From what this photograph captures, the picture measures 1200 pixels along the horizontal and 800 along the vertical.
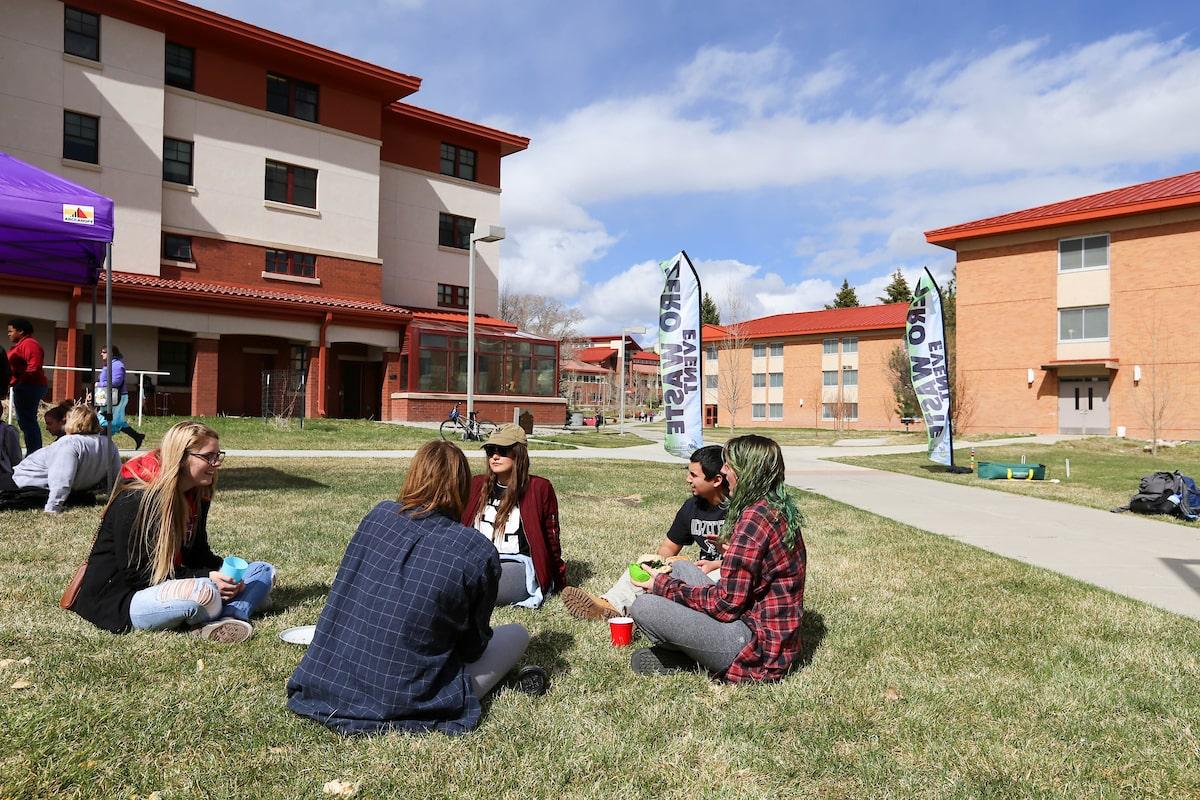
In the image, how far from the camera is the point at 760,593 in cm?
412

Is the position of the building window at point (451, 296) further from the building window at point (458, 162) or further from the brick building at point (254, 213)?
the building window at point (458, 162)

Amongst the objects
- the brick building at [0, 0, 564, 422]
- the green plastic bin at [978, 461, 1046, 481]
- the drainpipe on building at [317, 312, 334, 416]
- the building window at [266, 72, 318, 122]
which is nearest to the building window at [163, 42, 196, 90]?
the brick building at [0, 0, 564, 422]

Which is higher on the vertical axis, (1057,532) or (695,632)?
(695,632)

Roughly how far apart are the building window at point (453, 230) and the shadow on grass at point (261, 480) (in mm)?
23430

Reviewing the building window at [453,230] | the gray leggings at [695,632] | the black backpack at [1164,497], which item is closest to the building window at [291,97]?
the building window at [453,230]

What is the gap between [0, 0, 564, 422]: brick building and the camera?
25.2 m

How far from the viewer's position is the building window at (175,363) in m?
27.9

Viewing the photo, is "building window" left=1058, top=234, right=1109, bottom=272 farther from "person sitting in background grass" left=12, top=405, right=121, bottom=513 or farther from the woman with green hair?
"person sitting in background grass" left=12, top=405, right=121, bottom=513

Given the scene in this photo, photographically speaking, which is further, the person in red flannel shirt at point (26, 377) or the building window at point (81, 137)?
the building window at point (81, 137)

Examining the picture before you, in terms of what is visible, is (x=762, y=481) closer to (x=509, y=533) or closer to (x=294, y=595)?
(x=509, y=533)

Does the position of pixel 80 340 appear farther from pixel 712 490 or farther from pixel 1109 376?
pixel 1109 376

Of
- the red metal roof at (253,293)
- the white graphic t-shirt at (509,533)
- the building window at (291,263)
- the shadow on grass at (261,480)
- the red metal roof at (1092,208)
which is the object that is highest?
the red metal roof at (1092,208)

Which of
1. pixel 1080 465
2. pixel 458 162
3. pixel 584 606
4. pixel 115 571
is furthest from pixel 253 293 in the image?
pixel 1080 465

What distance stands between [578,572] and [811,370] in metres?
57.9
